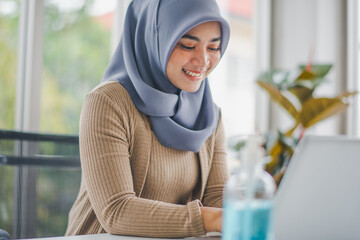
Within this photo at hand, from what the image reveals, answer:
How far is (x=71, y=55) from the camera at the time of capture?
234cm

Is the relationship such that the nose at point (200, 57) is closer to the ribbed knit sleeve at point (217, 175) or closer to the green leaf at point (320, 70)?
the ribbed knit sleeve at point (217, 175)

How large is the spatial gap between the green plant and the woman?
1.19m

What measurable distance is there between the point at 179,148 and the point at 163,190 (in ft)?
0.44

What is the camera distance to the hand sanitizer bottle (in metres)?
0.54

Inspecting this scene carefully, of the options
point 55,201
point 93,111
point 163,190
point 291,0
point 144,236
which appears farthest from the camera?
point 291,0

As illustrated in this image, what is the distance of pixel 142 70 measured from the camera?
123 centimetres

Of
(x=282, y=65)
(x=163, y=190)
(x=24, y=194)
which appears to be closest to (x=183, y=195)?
(x=163, y=190)

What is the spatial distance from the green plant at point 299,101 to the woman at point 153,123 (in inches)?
46.7

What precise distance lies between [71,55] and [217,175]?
1.38 meters

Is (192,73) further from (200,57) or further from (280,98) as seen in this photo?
(280,98)

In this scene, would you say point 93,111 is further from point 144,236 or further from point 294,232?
point 294,232

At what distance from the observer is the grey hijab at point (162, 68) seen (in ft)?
3.77

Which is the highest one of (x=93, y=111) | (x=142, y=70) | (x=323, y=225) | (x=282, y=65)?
(x=282, y=65)

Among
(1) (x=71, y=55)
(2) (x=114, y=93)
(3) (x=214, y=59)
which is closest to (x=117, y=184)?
(2) (x=114, y=93)
